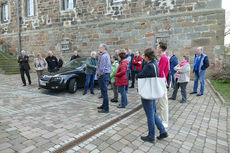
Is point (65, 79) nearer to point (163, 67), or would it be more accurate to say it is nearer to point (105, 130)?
point (105, 130)

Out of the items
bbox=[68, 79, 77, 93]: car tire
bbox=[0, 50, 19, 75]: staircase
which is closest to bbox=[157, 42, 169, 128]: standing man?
bbox=[68, 79, 77, 93]: car tire

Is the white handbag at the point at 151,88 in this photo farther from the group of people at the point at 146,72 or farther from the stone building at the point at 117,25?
the stone building at the point at 117,25

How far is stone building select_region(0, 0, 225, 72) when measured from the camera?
8992 mm

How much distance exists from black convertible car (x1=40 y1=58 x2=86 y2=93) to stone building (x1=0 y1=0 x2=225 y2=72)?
4864 mm

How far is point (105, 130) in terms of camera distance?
3436 millimetres

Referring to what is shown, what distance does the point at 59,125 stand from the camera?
3578mm

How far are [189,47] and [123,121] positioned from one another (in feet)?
24.2

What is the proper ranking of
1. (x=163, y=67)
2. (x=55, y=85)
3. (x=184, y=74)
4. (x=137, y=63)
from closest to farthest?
(x=163, y=67) → (x=184, y=74) → (x=55, y=85) → (x=137, y=63)

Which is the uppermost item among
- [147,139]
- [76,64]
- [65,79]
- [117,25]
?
[117,25]

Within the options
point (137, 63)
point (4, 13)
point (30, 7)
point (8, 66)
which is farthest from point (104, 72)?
point (4, 13)

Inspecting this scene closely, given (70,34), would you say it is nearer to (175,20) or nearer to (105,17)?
(105,17)

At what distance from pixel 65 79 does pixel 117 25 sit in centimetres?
624

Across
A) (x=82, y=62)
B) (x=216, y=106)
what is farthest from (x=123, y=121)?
(x=82, y=62)

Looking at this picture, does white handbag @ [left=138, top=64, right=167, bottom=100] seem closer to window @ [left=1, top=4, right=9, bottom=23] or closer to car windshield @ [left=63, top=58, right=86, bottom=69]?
car windshield @ [left=63, top=58, right=86, bottom=69]
